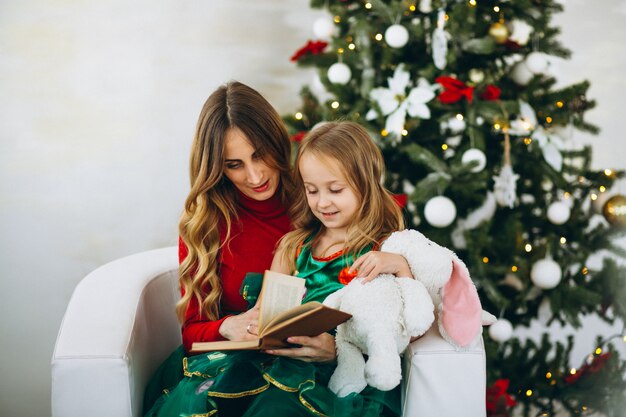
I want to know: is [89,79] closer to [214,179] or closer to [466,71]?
[214,179]

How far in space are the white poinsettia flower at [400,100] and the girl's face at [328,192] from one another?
31.5 inches

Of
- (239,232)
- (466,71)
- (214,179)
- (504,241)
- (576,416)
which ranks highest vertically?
(466,71)

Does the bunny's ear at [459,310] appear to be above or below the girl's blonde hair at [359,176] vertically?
below

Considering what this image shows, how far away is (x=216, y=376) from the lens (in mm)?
1663

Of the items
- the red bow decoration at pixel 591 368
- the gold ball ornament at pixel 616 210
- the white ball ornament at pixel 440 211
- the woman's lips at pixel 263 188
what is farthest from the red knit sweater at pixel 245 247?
the red bow decoration at pixel 591 368

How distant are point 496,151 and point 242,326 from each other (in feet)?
5.01

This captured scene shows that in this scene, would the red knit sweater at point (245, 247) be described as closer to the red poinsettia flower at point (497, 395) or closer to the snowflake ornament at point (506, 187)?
the snowflake ornament at point (506, 187)

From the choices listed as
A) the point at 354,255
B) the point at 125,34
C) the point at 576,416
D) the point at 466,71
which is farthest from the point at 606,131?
the point at 125,34

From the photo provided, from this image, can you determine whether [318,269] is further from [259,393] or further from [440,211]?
[440,211]

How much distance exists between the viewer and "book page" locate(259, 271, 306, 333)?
58.9 inches

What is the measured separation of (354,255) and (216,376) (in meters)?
0.51

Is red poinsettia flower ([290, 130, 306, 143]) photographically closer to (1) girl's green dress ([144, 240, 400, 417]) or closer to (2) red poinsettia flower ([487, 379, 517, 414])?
(1) girl's green dress ([144, 240, 400, 417])

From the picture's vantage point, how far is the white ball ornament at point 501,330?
2.61 meters

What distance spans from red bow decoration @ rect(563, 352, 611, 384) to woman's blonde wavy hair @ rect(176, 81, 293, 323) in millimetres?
1796
